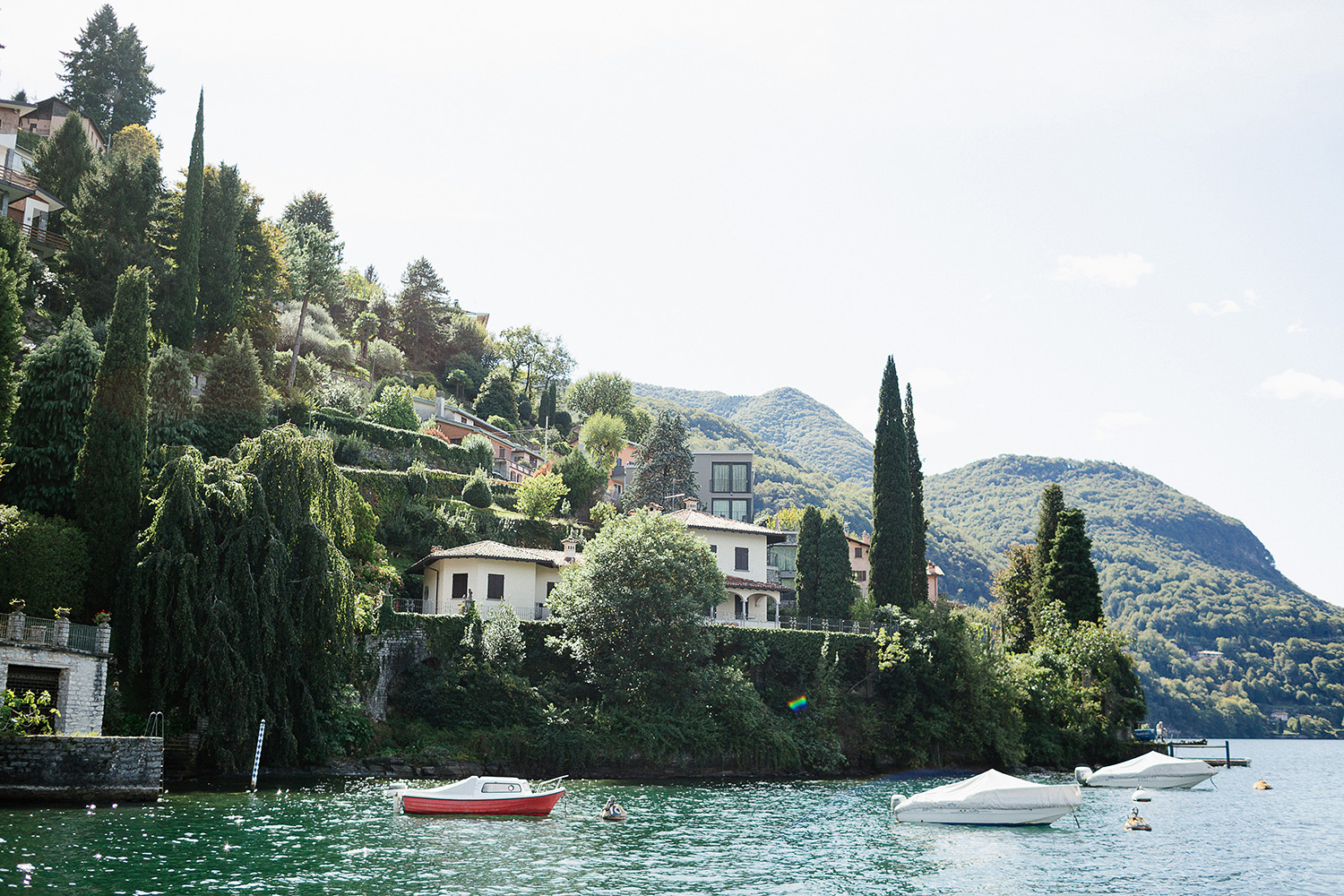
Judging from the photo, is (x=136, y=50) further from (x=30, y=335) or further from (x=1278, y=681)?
(x=1278, y=681)

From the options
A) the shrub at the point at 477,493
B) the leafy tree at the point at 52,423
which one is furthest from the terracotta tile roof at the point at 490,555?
the leafy tree at the point at 52,423

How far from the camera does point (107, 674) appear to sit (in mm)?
31984

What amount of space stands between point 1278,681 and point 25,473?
15416 centimetres

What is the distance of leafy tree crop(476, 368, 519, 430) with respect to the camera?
95.6 metres

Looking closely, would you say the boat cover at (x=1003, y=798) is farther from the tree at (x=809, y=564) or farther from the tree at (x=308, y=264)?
the tree at (x=308, y=264)

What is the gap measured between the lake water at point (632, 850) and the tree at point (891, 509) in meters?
21.9

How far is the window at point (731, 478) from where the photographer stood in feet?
287

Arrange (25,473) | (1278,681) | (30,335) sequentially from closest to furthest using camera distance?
(25,473) → (30,335) → (1278,681)

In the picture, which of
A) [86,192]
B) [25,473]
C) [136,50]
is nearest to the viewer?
[25,473]

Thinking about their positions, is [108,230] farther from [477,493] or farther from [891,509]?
[891,509]

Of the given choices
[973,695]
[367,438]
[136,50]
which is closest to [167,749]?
[367,438]

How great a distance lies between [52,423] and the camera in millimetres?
36500

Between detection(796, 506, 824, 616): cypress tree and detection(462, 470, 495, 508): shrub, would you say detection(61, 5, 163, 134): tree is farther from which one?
detection(796, 506, 824, 616): cypress tree

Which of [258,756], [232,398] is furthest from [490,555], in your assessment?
[258,756]
